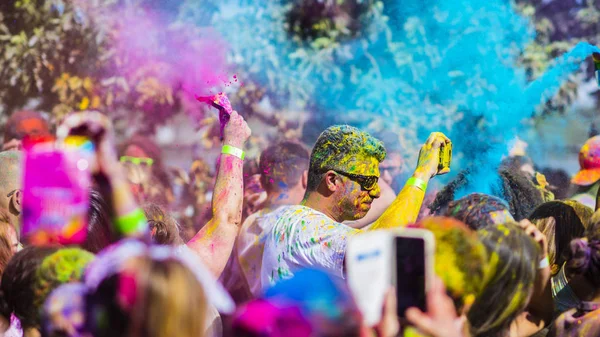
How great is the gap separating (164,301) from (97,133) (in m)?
0.53

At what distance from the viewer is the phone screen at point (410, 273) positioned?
2061mm

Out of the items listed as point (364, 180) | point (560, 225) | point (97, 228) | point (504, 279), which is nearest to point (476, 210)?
point (504, 279)

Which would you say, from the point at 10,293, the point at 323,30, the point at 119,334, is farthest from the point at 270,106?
the point at 119,334

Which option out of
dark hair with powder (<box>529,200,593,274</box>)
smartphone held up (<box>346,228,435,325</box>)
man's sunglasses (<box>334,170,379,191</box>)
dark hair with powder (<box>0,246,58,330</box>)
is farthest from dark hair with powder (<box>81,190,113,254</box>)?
dark hair with powder (<box>529,200,593,274</box>)

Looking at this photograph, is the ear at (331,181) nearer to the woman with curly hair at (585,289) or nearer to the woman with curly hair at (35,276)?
the woman with curly hair at (585,289)

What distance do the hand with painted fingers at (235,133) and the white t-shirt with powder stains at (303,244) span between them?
1.24ft

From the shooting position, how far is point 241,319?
1.78 meters

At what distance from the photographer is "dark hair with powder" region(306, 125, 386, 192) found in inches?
133

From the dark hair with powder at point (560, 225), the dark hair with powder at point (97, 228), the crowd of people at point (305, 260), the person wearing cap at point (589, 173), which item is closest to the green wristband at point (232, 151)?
the crowd of people at point (305, 260)

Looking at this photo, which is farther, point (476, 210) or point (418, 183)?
point (418, 183)

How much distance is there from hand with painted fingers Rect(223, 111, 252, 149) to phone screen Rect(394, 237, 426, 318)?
55.1 inches

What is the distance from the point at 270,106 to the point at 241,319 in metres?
6.76

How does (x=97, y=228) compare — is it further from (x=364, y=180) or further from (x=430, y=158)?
(x=430, y=158)

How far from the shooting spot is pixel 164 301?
1799 millimetres
